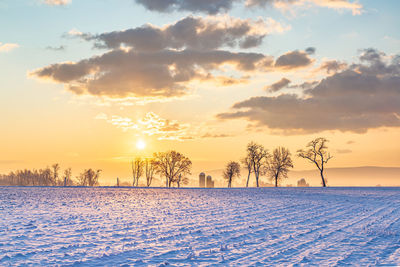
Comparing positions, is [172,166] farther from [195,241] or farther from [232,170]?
[195,241]

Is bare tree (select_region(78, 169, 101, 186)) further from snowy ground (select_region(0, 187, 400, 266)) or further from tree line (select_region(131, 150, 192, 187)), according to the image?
snowy ground (select_region(0, 187, 400, 266))

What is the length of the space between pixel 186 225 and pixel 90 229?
479 cm

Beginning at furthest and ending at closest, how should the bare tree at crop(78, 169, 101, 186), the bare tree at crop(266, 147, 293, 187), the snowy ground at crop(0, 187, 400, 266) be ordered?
the bare tree at crop(78, 169, 101, 186)
the bare tree at crop(266, 147, 293, 187)
the snowy ground at crop(0, 187, 400, 266)

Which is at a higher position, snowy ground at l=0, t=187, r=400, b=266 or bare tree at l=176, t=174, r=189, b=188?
bare tree at l=176, t=174, r=189, b=188

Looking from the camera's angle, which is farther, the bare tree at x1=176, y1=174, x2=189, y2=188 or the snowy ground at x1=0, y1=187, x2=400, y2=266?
the bare tree at x1=176, y1=174, x2=189, y2=188

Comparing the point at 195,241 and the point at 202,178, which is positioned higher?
the point at 202,178

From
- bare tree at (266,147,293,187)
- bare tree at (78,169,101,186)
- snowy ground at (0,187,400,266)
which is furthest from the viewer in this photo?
bare tree at (78,169,101,186)

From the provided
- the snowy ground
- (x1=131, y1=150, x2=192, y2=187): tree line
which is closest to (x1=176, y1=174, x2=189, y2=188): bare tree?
(x1=131, y1=150, x2=192, y2=187): tree line

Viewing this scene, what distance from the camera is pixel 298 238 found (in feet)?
46.9

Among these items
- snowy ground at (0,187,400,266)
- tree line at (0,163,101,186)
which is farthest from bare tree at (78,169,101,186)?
snowy ground at (0,187,400,266)

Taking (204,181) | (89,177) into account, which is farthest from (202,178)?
(89,177)

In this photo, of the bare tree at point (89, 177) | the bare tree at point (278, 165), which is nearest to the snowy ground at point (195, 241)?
the bare tree at point (278, 165)

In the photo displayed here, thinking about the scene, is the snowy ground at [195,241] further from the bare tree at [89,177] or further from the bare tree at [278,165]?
the bare tree at [89,177]

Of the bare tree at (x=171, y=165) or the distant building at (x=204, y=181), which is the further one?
the distant building at (x=204, y=181)
